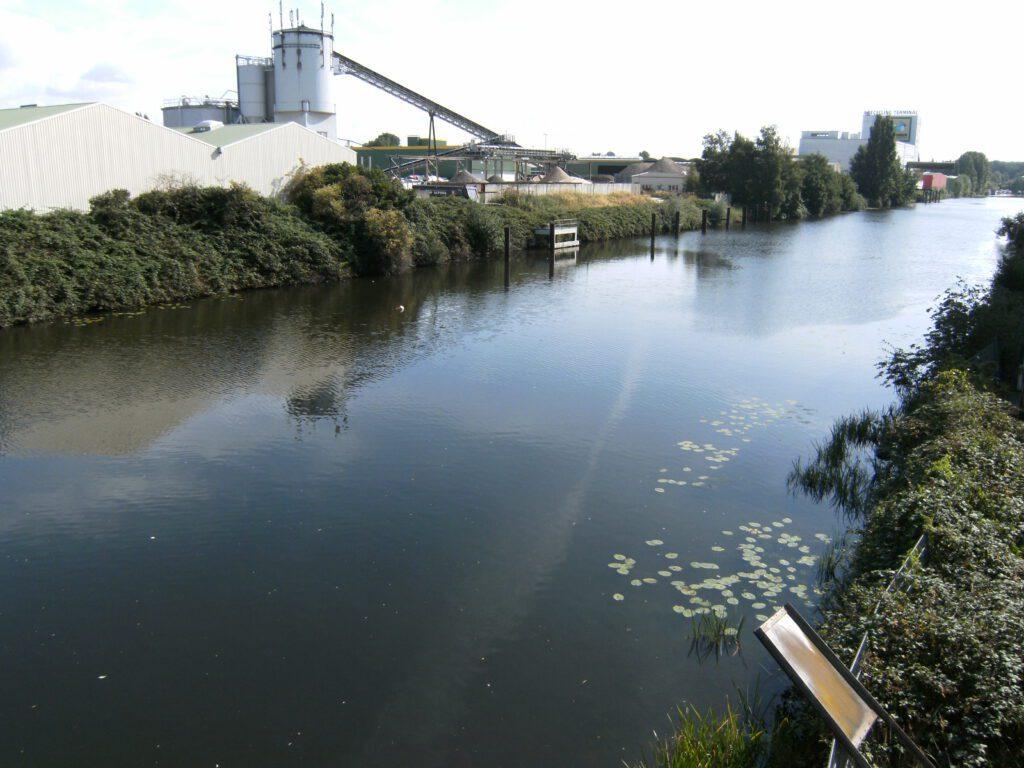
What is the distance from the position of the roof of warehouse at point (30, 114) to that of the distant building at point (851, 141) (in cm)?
9692

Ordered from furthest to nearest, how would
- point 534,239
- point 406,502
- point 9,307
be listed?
point 534,239 < point 9,307 < point 406,502

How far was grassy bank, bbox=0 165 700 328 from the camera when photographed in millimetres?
20719

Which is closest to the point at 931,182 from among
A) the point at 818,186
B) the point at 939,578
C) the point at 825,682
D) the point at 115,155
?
the point at 818,186

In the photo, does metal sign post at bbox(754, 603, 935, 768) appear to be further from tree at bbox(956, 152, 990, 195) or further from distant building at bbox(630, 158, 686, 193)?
tree at bbox(956, 152, 990, 195)

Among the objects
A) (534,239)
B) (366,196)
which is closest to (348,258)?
(366,196)

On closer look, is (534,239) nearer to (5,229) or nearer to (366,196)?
(366,196)

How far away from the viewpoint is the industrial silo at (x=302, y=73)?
145 feet

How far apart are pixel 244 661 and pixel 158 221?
21.0m

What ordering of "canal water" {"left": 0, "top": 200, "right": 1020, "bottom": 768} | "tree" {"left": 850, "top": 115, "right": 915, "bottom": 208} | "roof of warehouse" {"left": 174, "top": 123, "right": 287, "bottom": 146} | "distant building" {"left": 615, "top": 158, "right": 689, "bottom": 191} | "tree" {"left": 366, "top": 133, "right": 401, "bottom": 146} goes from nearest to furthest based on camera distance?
"canal water" {"left": 0, "top": 200, "right": 1020, "bottom": 768}
"roof of warehouse" {"left": 174, "top": 123, "right": 287, "bottom": 146}
"distant building" {"left": 615, "top": 158, "right": 689, "bottom": 191}
"tree" {"left": 850, "top": 115, "right": 915, "bottom": 208}
"tree" {"left": 366, "top": 133, "right": 401, "bottom": 146}

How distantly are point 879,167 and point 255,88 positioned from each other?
242 feet

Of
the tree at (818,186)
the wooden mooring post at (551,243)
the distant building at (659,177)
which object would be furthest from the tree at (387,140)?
the wooden mooring post at (551,243)

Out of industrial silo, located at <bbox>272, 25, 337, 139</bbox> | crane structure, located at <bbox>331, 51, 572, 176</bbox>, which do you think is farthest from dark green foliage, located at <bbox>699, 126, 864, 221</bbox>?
industrial silo, located at <bbox>272, 25, 337, 139</bbox>

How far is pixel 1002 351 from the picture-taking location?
13359 mm

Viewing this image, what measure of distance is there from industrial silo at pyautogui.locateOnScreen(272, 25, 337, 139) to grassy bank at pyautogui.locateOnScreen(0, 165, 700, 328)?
12.7 m
